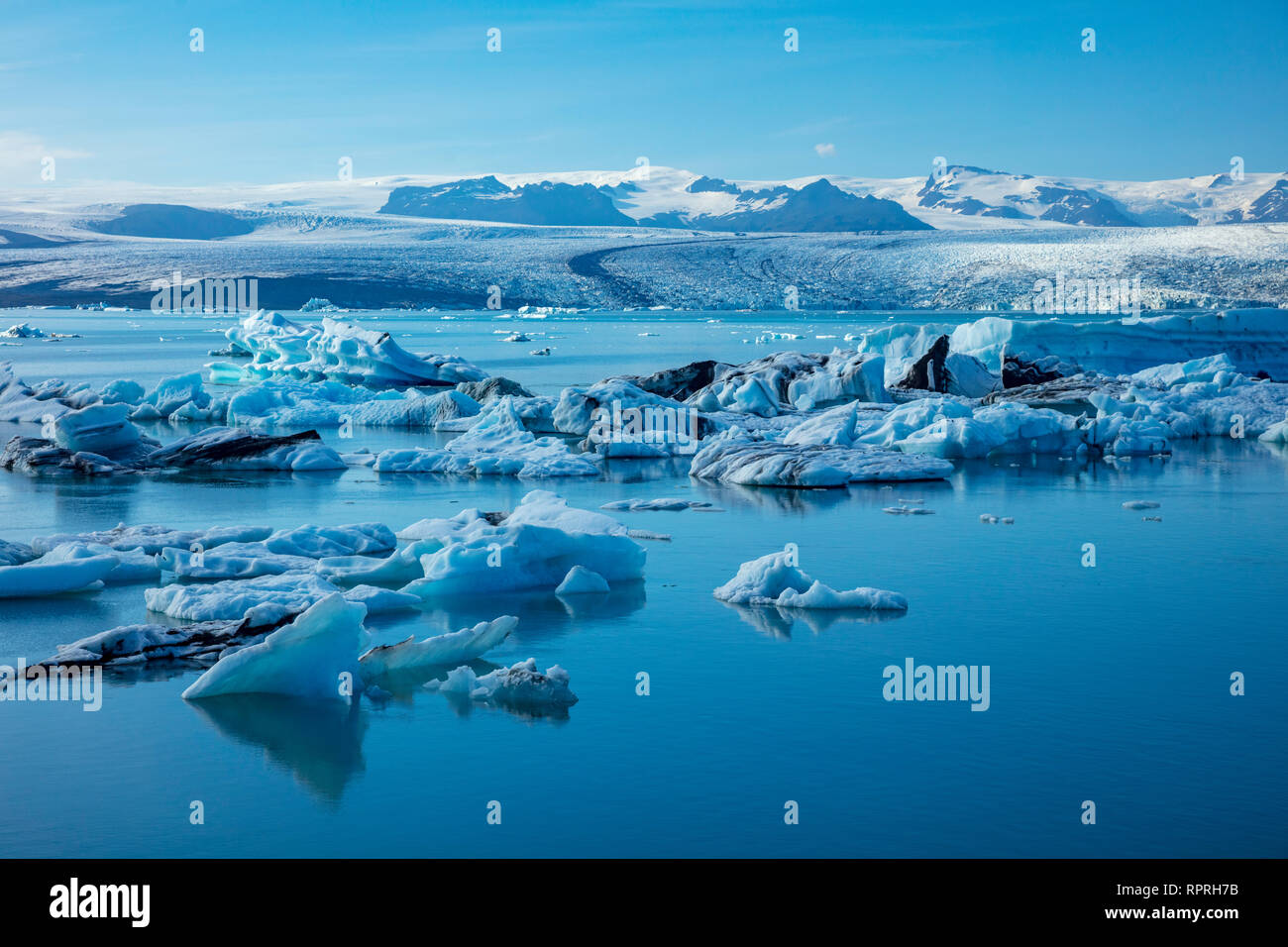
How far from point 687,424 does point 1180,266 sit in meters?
44.2

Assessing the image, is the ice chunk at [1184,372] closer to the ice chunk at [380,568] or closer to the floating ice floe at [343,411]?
the floating ice floe at [343,411]

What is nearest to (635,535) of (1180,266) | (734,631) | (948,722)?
(734,631)

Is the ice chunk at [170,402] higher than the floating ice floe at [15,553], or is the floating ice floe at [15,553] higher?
the ice chunk at [170,402]

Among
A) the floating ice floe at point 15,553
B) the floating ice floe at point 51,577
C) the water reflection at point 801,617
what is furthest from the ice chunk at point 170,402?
the water reflection at point 801,617

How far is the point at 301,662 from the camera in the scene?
4.18 metres

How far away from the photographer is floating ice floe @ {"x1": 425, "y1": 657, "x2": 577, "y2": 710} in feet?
13.3

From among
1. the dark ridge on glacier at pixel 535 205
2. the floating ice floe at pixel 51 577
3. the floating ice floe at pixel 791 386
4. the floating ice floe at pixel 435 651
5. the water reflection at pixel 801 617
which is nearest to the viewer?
the floating ice floe at pixel 435 651

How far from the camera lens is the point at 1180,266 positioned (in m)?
50.3

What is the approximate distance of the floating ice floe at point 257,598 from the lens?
4.87 metres

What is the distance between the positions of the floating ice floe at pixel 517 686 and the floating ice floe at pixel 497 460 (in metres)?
5.79

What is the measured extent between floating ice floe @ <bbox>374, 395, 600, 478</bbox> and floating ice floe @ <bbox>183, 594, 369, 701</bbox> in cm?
576

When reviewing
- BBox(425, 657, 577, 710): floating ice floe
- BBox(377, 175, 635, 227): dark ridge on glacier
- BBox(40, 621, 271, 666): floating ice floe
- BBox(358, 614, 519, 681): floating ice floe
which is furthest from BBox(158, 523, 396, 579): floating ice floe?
BBox(377, 175, 635, 227): dark ridge on glacier

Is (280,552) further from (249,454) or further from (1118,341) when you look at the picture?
(1118,341)
